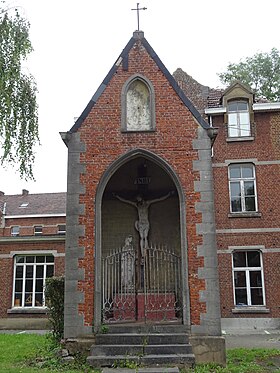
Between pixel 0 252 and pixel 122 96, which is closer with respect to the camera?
pixel 122 96

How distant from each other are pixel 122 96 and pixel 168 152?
1763mm

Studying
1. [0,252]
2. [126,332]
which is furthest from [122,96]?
[0,252]

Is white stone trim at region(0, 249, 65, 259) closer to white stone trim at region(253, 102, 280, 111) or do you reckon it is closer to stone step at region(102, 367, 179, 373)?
white stone trim at region(253, 102, 280, 111)

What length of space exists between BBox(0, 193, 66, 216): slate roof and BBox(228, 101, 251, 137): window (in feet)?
59.5

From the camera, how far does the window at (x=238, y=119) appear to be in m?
17.8

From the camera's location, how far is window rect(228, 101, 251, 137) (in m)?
17.8

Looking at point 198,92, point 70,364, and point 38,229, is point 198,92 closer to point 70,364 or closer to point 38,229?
point 70,364

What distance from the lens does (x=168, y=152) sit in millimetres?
9500

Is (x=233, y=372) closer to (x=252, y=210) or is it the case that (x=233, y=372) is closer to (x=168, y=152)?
(x=168, y=152)

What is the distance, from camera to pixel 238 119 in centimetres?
1797

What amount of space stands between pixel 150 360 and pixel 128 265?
9.96ft

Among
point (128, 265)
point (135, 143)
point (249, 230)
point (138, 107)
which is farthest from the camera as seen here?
point (249, 230)

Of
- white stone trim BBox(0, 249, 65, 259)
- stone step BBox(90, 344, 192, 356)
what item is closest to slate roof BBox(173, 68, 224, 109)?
white stone trim BBox(0, 249, 65, 259)

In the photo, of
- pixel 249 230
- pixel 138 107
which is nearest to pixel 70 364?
pixel 138 107
